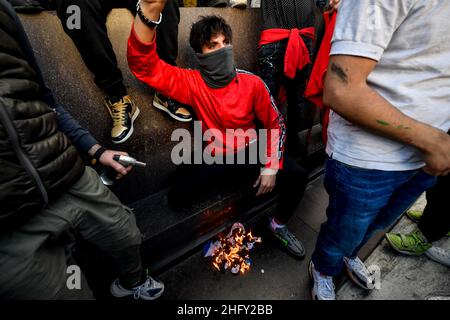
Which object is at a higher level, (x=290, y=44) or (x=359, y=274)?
(x=290, y=44)

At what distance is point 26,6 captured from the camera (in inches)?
69.0

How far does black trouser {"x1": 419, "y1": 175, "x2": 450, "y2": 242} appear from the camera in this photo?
2121 mm

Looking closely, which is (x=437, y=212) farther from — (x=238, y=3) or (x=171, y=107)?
(x=238, y=3)

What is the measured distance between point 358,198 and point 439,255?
192 cm

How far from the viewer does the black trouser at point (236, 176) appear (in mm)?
2406

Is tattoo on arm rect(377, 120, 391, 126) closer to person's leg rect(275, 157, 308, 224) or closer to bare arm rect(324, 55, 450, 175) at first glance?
bare arm rect(324, 55, 450, 175)

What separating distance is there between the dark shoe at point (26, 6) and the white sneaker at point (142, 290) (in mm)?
2277

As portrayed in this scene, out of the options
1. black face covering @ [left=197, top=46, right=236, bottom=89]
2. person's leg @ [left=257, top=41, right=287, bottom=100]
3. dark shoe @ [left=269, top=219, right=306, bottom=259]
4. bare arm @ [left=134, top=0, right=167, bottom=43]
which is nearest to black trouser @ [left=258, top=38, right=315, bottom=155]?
person's leg @ [left=257, top=41, right=287, bottom=100]

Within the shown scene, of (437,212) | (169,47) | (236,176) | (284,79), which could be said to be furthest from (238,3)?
(437,212)

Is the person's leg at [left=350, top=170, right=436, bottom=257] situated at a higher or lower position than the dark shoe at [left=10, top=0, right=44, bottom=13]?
lower

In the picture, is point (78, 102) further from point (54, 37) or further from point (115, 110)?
point (54, 37)

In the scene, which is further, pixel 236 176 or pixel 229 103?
pixel 236 176

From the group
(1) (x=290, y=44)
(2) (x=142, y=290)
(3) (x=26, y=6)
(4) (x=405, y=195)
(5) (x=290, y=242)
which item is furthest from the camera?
(1) (x=290, y=44)

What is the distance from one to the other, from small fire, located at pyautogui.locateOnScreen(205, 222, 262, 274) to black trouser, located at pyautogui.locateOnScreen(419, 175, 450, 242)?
1704 mm
